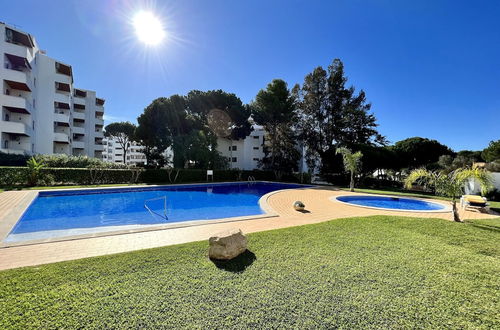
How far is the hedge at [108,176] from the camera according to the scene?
13.5 meters

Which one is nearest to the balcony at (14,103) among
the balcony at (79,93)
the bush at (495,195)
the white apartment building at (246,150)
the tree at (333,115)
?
the balcony at (79,93)

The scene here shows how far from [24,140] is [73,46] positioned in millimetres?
15476

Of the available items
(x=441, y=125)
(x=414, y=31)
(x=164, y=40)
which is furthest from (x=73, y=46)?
(x=441, y=125)

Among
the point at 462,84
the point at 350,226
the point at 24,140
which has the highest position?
→ the point at 462,84

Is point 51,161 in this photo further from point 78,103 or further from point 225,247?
point 78,103

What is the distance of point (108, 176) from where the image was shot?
16766 millimetres

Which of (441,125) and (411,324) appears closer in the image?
(411,324)

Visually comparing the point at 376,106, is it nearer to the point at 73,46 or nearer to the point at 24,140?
the point at 73,46

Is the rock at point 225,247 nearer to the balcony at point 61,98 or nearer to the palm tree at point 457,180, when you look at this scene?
the palm tree at point 457,180

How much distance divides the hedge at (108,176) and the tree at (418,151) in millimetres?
19624

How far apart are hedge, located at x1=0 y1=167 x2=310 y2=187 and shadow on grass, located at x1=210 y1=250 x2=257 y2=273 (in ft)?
54.6

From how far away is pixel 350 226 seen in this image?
6062mm

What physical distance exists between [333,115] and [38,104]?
116 ft

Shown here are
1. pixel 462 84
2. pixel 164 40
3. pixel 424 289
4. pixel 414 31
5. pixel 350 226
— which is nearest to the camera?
pixel 424 289
